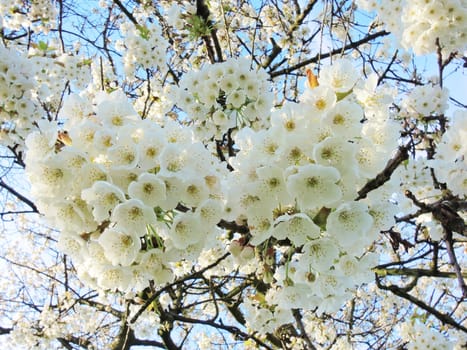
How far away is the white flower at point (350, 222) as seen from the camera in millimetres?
1340

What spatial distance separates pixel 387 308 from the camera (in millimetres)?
8438

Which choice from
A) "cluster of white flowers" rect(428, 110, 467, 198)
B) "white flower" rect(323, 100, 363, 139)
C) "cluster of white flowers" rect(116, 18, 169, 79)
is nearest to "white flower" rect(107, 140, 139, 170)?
"white flower" rect(323, 100, 363, 139)

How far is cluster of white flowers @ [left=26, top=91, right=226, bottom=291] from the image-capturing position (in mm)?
1311

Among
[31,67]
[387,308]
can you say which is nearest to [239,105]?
[31,67]

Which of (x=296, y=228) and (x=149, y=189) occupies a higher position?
(x=149, y=189)

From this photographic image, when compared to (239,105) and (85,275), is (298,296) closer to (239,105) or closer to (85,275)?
(85,275)

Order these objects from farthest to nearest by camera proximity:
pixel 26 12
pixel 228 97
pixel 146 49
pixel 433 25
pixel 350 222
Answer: pixel 26 12 → pixel 146 49 → pixel 228 97 → pixel 433 25 → pixel 350 222

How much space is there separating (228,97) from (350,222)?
2.12 m

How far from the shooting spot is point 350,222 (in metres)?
1.36

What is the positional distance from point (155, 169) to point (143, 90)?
503 cm

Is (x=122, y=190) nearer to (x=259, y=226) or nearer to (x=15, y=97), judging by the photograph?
(x=259, y=226)

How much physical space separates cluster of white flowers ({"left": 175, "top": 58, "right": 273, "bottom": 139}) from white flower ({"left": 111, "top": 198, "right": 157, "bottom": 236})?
211cm

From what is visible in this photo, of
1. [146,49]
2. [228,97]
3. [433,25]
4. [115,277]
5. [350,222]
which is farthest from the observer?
[146,49]

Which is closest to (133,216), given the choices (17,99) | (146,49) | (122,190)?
(122,190)
